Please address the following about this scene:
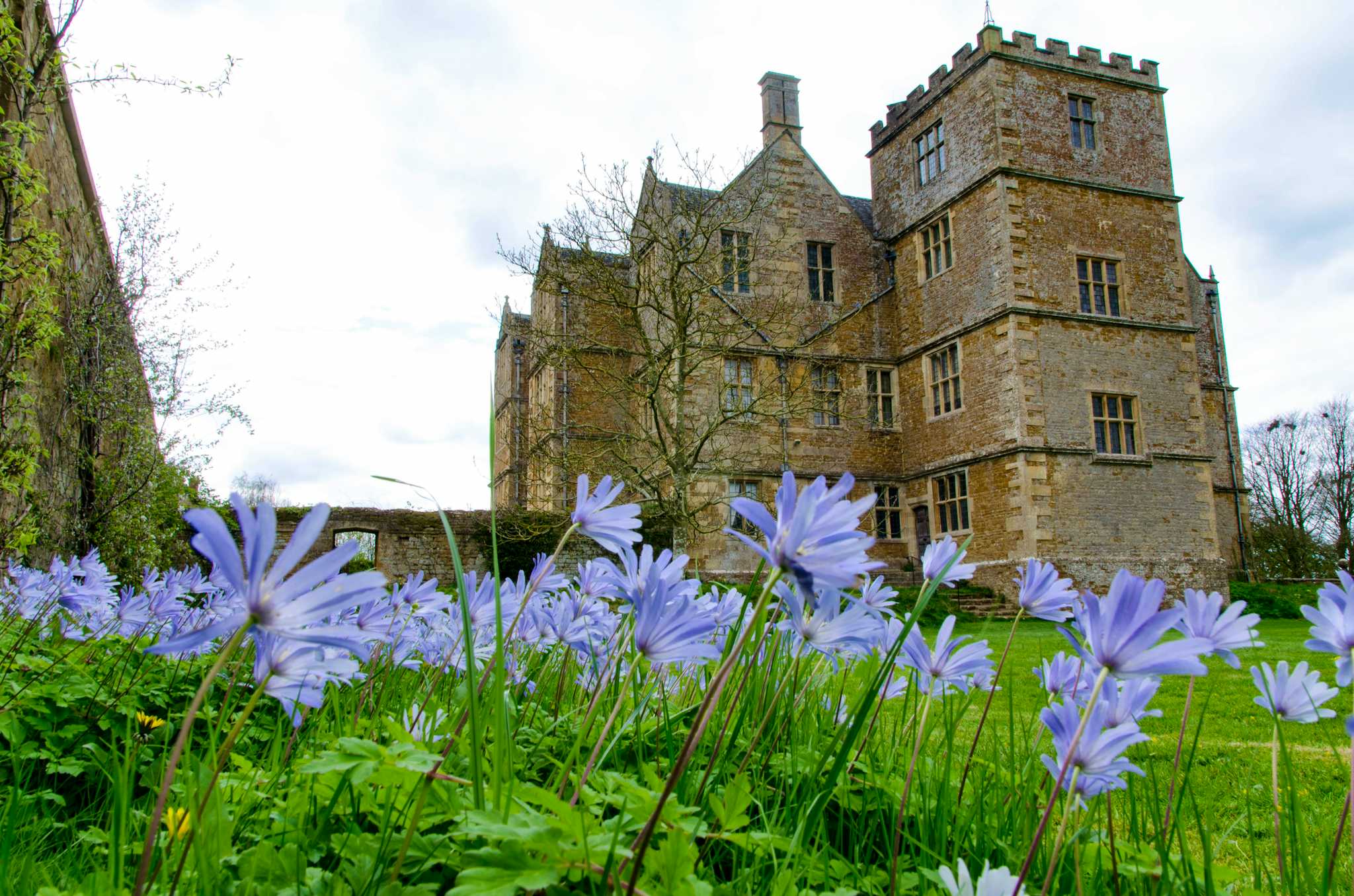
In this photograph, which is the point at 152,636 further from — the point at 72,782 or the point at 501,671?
the point at 501,671

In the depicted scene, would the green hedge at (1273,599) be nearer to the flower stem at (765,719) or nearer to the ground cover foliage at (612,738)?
the ground cover foliage at (612,738)

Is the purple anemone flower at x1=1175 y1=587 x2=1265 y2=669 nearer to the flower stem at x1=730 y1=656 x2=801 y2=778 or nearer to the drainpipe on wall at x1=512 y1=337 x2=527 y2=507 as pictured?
the flower stem at x1=730 y1=656 x2=801 y2=778

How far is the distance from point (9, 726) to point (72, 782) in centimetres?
37

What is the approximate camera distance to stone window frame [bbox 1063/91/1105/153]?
59.9 feet

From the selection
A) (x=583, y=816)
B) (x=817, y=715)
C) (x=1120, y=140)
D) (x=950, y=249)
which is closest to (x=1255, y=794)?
(x=817, y=715)

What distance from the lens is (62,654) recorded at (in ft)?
8.13

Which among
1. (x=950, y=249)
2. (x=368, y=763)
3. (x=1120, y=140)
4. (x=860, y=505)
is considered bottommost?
(x=368, y=763)

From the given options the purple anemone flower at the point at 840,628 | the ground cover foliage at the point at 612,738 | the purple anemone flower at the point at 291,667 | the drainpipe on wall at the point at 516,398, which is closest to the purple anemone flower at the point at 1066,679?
the ground cover foliage at the point at 612,738

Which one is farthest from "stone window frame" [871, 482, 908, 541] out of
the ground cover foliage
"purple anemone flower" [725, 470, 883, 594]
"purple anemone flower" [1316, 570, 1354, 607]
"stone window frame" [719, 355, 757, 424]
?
"purple anemone flower" [725, 470, 883, 594]

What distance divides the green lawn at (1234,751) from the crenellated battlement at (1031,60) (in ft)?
43.7

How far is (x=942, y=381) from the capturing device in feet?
61.9

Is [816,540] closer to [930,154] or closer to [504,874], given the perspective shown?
[504,874]

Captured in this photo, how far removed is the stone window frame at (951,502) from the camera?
17812mm

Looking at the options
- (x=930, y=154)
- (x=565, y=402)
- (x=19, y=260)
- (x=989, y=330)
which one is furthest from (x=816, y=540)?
(x=930, y=154)
